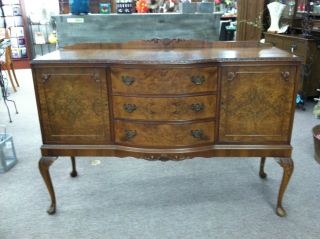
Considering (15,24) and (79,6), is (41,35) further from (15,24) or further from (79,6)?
(79,6)

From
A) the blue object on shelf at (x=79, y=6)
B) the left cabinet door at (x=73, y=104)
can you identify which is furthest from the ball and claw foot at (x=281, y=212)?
the blue object on shelf at (x=79, y=6)

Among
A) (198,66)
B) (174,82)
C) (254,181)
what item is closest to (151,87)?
(174,82)

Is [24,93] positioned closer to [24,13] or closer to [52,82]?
[24,13]

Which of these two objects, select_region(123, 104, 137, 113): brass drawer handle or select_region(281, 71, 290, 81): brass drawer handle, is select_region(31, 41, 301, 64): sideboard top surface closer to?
select_region(281, 71, 290, 81): brass drawer handle

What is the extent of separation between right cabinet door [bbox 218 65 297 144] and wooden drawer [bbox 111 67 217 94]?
0.30 ft

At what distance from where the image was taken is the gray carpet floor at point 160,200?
1755 mm

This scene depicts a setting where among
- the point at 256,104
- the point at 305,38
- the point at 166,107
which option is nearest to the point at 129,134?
the point at 166,107

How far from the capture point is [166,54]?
169cm

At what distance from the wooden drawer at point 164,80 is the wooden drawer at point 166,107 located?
0.04 metres

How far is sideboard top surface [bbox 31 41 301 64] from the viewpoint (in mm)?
1502

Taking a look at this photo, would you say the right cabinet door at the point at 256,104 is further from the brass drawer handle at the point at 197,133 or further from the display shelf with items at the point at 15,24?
the display shelf with items at the point at 15,24

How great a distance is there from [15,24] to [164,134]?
5.57m

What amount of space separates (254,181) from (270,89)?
90 cm

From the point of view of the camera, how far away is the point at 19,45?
20.2ft
